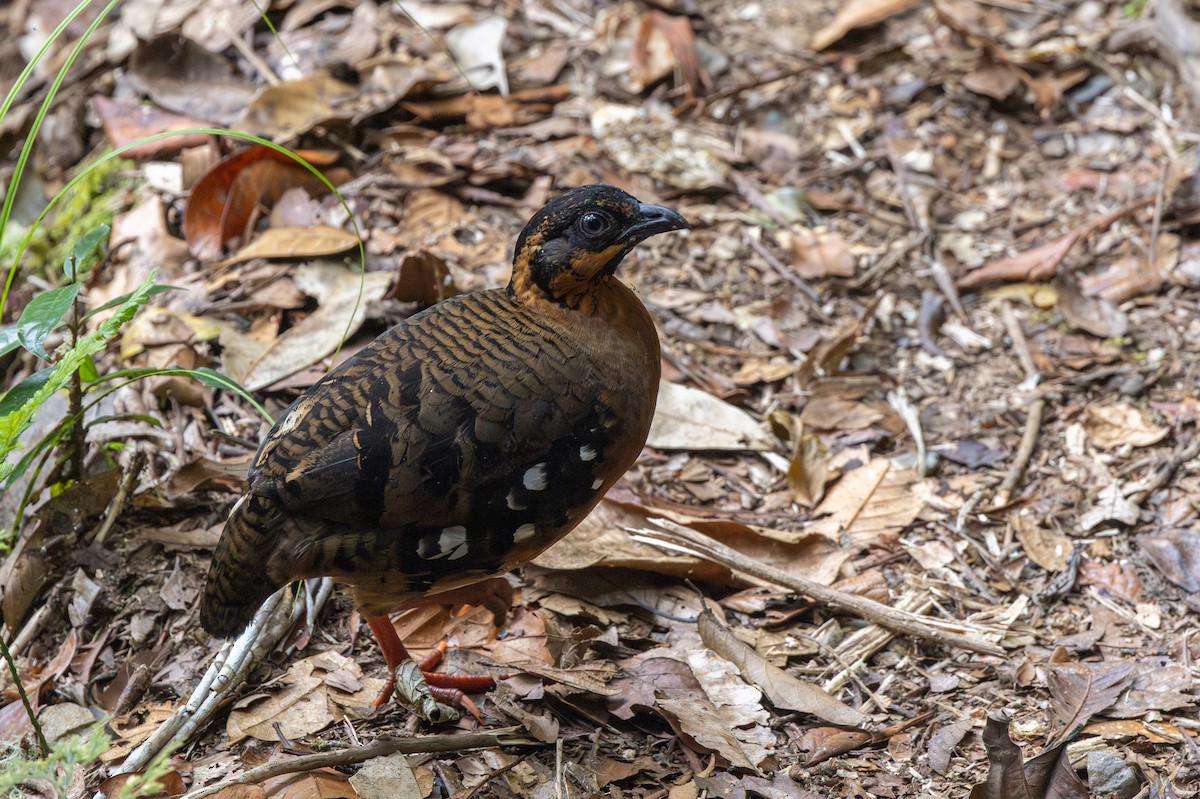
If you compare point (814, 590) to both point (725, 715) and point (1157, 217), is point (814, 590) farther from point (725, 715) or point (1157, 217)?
point (1157, 217)

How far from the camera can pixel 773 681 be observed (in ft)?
14.2

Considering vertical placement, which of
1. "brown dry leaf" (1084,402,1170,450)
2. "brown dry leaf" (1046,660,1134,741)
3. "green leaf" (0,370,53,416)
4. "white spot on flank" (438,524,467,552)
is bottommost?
"brown dry leaf" (1084,402,1170,450)

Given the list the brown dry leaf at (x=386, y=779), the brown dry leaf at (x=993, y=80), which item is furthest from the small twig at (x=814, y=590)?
the brown dry leaf at (x=993, y=80)

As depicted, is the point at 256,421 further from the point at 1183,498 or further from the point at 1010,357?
the point at 1183,498

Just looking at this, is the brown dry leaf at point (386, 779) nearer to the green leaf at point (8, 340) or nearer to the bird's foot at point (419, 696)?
the bird's foot at point (419, 696)

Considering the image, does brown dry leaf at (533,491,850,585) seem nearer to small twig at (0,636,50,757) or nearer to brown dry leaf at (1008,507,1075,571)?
brown dry leaf at (1008,507,1075,571)

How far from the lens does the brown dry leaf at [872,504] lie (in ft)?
16.6

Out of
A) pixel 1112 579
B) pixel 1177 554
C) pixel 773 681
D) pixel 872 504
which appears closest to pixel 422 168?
pixel 872 504

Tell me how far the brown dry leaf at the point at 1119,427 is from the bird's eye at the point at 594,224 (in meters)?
2.59

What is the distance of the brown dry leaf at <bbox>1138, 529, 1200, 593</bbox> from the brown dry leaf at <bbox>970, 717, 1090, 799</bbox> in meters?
1.33

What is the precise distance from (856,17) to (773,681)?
464 cm

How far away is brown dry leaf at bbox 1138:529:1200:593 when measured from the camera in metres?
4.64

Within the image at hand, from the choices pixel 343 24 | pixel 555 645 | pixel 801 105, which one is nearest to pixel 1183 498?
pixel 555 645

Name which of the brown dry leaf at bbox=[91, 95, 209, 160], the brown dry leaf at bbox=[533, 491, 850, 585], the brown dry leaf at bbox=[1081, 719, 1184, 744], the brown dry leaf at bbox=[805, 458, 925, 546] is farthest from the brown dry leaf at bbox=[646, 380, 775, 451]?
the brown dry leaf at bbox=[91, 95, 209, 160]
